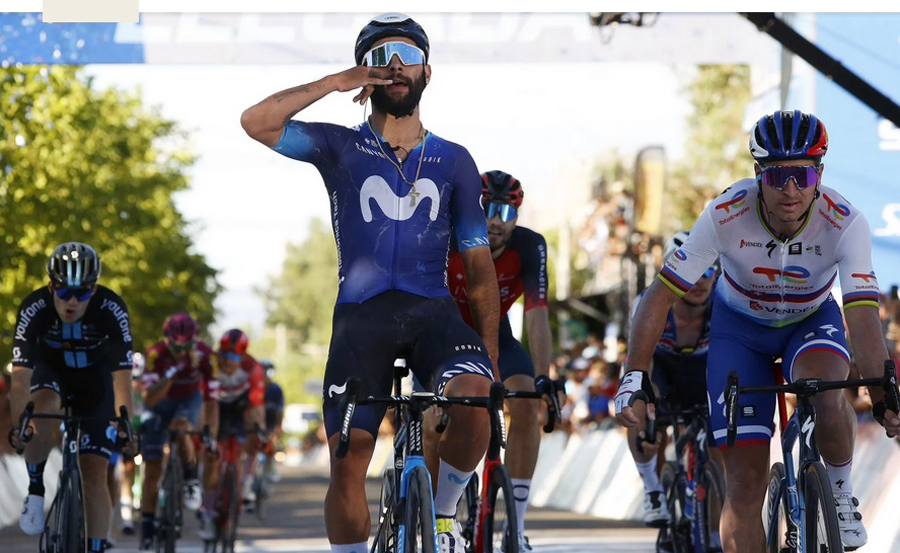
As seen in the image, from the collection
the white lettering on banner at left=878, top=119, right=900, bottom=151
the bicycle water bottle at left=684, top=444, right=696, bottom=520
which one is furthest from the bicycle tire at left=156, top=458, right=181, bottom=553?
the white lettering on banner at left=878, top=119, right=900, bottom=151

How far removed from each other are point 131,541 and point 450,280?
967 cm

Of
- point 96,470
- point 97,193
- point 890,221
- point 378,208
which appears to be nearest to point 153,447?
point 96,470

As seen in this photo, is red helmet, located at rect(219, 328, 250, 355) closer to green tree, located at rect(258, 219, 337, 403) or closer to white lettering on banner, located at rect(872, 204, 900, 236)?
white lettering on banner, located at rect(872, 204, 900, 236)

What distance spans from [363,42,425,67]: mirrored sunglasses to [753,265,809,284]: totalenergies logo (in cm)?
183

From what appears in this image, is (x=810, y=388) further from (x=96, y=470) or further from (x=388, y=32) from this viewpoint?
(x=96, y=470)

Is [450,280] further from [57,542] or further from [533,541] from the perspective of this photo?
[533,541]

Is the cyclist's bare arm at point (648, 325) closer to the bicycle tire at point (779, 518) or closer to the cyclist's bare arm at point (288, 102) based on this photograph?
Answer: the bicycle tire at point (779, 518)

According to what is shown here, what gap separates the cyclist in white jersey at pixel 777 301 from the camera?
7.39m

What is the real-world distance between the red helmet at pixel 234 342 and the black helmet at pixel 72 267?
31.1ft

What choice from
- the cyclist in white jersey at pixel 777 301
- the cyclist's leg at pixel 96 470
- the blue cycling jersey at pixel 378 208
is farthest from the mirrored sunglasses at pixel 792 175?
the cyclist's leg at pixel 96 470

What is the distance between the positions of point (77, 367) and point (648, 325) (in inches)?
214

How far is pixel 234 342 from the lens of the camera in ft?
68.8

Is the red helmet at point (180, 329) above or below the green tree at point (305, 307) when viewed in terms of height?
below

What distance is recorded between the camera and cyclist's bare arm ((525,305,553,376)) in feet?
35.6
